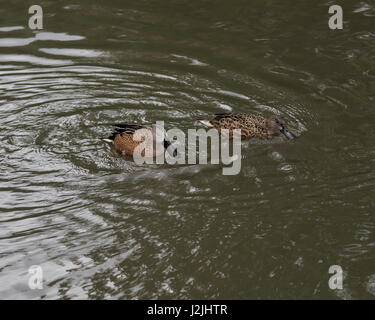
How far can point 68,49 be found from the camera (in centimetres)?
1116

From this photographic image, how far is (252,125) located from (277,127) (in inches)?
13.2

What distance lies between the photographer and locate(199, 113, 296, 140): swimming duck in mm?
8328

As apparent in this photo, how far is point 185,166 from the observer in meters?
7.61

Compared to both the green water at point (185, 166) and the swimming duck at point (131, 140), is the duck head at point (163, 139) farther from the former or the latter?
the green water at point (185, 166)

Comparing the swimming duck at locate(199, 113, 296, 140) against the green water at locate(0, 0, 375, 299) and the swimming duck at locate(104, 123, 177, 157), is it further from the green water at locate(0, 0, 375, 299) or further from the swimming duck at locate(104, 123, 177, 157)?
the swimming duck at locate(104, 123, 177, 157)

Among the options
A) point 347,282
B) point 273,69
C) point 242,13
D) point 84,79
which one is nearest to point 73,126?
point 84,79

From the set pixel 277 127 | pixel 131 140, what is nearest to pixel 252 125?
pixel 277 127

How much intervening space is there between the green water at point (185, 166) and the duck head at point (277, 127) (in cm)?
12

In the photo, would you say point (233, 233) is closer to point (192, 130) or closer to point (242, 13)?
point (192, 130)

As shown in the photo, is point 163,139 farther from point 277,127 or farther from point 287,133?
point 287,133

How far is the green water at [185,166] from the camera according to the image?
5859mm

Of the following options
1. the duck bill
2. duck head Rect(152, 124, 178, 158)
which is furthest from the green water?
duck head Rect(152, 124, 178, 158)

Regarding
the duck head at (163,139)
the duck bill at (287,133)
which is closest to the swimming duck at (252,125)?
the duck bill at (287,133)

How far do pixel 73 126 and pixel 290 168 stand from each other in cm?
309
